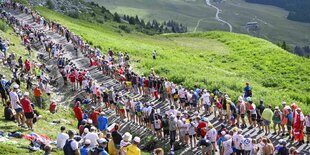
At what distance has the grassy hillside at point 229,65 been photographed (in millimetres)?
47062

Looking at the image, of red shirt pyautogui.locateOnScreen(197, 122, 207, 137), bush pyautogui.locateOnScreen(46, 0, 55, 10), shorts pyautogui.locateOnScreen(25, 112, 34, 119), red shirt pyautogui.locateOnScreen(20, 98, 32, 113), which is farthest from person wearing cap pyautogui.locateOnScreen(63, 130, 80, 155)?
bush pyautogui.locateOnScreen(46, 0, 55, 10)

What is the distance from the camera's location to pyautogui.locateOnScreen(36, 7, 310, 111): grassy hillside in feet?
154

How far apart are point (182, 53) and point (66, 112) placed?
144ft

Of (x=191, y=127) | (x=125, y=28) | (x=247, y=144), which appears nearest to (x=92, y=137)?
(x=191, y=127)

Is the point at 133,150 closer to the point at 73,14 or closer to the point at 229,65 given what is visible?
the point at 229,65

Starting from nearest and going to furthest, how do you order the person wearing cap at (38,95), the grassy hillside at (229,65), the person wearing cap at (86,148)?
the person wearing cap at (86,148)
the person wearing cap at (38,95)
the grassy hillside at (229,65)

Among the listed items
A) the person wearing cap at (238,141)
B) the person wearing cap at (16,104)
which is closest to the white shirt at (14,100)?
the person wearing cap at (16,104)

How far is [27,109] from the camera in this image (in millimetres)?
24625

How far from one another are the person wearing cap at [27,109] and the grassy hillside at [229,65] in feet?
73.7

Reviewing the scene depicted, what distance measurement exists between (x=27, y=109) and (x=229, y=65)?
47.1 m

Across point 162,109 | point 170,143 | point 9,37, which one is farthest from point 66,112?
point 9,37

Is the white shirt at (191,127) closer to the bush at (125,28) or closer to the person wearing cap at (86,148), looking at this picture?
the person wearing cap at (86,148)

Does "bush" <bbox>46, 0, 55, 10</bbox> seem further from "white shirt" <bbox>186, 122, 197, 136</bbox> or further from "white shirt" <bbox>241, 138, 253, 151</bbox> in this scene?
"white shirt" <bbox>241, 138, 253, 151</bbox>

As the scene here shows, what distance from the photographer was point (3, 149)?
19.8 meters
